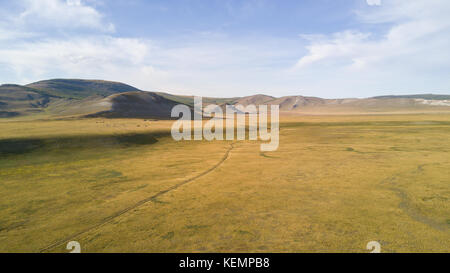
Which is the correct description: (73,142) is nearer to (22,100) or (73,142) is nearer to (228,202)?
(228,202)

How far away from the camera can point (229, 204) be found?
9195 mm

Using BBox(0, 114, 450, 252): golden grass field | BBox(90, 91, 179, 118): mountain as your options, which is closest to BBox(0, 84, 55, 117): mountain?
BBox(90, 91, 179, 118): mountain

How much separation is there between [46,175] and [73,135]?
1420 centimetres

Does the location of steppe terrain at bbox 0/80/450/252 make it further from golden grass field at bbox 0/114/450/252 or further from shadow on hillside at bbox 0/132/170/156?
shadow on hillside at bbox 0/132/170/156

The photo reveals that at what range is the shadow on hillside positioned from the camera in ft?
64.8

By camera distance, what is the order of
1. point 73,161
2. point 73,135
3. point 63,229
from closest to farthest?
point 63,229 → point 73,161 → point 73,135

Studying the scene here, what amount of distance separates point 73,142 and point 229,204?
21.2 metres

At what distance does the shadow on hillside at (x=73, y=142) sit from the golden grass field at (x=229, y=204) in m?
1.99

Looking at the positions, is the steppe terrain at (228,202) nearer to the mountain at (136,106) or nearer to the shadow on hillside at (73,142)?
the shadow on hillside at (73,142)

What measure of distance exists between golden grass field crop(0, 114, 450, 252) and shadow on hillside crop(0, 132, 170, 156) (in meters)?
1.99
